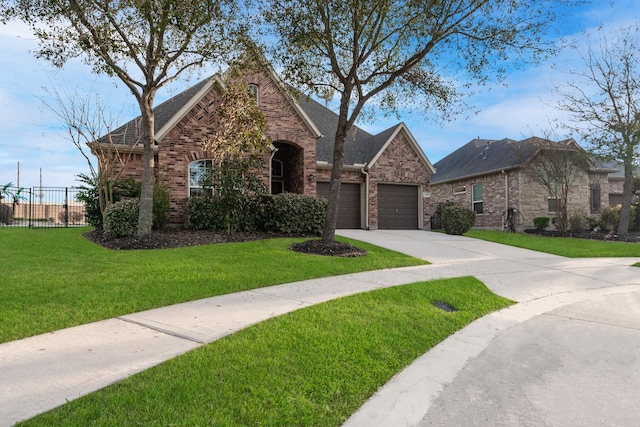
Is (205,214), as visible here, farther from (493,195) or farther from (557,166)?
(557,166)

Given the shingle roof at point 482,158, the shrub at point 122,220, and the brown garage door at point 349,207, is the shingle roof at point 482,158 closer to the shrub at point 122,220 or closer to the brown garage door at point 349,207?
the brown garage door at point 349,207

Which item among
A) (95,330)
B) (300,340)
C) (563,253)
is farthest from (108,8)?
(563,253)

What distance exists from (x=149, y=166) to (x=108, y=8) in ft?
13.4

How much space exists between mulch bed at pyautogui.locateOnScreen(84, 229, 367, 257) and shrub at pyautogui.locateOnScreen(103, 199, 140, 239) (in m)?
0.28

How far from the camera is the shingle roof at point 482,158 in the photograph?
70.3 feet

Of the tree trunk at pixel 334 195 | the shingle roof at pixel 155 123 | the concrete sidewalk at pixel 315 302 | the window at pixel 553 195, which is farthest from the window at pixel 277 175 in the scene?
the window at pixel 553 195

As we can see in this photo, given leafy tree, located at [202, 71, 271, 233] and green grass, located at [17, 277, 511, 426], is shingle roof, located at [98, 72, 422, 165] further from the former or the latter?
green grass, located at [17, 277, 511, 426]

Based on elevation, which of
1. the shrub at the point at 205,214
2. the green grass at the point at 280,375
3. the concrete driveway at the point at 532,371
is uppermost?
the shrub at the point at 205,214

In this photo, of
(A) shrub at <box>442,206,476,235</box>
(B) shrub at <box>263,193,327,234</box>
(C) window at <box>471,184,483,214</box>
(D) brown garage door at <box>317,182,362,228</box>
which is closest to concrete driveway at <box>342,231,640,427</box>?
(B) shrub at <box>263,193,327,234</box>

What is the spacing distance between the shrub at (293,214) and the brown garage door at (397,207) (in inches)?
261

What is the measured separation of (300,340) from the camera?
3881 millimetres

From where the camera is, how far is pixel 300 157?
17.3 metres

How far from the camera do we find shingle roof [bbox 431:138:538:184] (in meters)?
21.4

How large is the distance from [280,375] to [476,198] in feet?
77.6
